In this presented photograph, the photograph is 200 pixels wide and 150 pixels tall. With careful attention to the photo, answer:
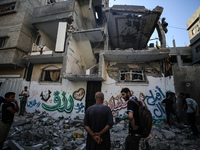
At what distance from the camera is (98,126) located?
6.22ft

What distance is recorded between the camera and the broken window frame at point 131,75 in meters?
7.28

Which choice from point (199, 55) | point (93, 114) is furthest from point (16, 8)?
point (199, 55)

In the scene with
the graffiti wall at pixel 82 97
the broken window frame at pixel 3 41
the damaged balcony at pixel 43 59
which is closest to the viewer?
the graffiti wall at pixel 82 97

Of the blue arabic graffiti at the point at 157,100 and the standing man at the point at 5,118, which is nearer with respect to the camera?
the standing man at the point at 5,118

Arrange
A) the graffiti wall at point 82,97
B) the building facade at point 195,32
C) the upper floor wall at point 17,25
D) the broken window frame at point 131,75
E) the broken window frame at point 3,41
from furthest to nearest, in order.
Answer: the building facade at point 195,32 < the broken window frame at point 3,41 < the upper floor wall at point 17,25 < the broken window frame at point 131,75 < the graffiti wall at point 82,97

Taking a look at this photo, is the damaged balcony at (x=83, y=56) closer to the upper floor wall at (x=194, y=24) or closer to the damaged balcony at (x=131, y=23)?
the damaged balcony at (x=131, y=23)

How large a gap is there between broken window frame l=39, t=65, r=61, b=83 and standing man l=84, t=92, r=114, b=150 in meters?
7.12

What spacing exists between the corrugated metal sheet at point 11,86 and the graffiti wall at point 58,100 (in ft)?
4.07

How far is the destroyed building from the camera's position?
6867mm

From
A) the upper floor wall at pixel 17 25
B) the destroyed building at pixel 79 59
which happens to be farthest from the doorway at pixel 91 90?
the upper floor wall at pixel 17 25

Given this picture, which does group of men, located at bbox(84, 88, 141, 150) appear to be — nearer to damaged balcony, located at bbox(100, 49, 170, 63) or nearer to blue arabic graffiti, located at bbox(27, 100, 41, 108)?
damaged balcony, located at bbox(100, 49, 170, 63)

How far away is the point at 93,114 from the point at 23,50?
9.75m

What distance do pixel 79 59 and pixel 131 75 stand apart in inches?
183

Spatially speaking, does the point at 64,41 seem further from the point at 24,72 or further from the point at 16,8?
the point at 16,8
